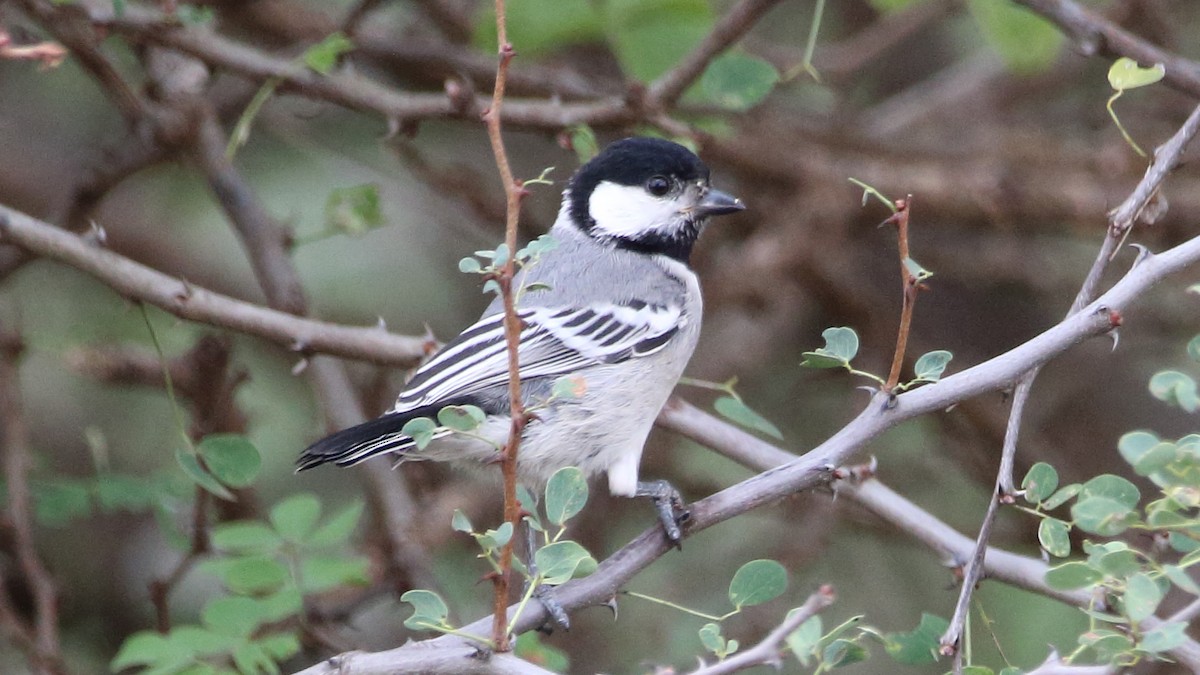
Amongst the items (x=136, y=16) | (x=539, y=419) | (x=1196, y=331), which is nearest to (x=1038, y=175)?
(x=1196, y=331)

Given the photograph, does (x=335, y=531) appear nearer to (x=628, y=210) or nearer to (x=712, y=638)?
(x=628, y=210)

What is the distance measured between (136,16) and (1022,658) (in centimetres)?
314

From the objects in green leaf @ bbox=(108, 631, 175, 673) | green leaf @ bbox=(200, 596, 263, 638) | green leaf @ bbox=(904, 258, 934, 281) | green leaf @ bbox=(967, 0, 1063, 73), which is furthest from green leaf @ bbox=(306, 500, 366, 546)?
green leaf @ bbox=(967, 0, 1063, 73)

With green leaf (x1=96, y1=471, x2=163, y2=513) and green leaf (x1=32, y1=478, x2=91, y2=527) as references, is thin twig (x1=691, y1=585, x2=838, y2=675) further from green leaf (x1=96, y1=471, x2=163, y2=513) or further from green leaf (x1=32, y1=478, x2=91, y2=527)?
green leaf (x1=32, y1=478, x2=91, y2=527)

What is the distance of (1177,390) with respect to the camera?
1578 millimetres

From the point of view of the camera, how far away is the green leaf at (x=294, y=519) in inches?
114

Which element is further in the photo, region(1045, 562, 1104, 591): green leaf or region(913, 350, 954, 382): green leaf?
region(913, 350, 954, 382): green leaf

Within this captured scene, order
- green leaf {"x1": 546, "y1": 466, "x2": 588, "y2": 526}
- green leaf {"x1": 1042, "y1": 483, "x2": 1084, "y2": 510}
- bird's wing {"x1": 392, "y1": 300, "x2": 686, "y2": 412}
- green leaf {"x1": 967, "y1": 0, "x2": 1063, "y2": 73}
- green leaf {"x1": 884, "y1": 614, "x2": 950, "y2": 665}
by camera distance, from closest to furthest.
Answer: green leaf {"x1": 1042, "y1": 483, "x2": 1084, "y2": 510}, green leaf {"x1": 546, "y1": 466, "x2": 588, "y2": 526}, green leaf {"x1": 884, "y1": 614, "x2": 950, "y2": 665}, bird's wing {"x1": 392, "y1": 300, "x2": 686, "y2": 412}, green leaf {"x1": 967, "y1": 0, "x2": 1063, "y2": 73}

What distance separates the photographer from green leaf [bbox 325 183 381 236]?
313 centimetres

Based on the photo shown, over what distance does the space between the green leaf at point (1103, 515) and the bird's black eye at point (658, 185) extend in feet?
5.66

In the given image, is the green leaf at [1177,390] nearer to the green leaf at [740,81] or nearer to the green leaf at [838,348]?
the green leaf at [838,348]

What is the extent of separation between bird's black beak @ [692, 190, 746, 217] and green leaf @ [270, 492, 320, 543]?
116 cm

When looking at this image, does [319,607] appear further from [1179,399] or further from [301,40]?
[1179,399]

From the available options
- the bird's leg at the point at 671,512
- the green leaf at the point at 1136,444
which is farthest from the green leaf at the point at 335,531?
the green leaf at the point at 1136,444
